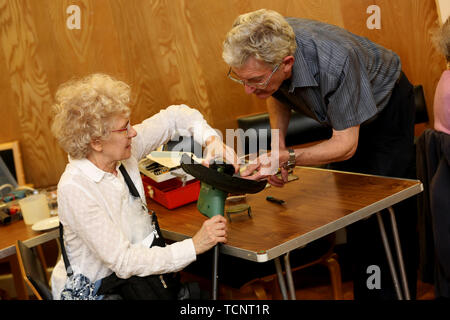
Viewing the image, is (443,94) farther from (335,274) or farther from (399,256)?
(335,274)

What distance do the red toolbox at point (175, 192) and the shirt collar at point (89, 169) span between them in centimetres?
48

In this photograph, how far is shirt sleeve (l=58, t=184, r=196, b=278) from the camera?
5.85 feet

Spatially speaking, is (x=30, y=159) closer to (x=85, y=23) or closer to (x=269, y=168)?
(x=85, y=23)

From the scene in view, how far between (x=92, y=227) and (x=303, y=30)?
1.15 metres

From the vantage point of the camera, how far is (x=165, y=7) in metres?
3.79

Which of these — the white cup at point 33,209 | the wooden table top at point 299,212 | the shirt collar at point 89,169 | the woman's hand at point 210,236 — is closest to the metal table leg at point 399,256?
the wooden table top at point 299,212

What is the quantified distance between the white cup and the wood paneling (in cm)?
132

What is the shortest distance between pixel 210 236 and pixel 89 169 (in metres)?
0.49

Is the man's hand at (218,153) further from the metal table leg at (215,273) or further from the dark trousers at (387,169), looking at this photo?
the dark trousers at (387,169)

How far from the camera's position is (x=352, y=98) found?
209 cm

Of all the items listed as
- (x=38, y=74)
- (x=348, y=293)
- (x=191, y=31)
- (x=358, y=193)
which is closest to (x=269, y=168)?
(x=358, y=193)

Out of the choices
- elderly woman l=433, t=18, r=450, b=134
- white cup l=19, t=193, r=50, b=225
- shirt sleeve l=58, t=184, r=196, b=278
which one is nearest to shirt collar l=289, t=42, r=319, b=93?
elderly woman l=433, t=18, r=450, b=134

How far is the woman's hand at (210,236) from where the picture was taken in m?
1.84

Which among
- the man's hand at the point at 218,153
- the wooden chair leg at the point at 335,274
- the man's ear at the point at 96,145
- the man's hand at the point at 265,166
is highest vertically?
the man's ear at the point at 96,145
